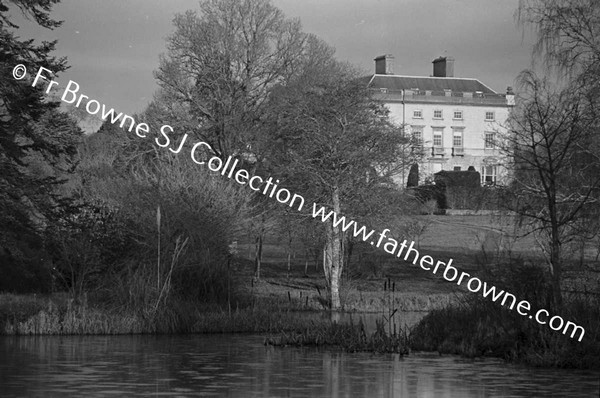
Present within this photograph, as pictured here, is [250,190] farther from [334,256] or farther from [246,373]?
[246,373]

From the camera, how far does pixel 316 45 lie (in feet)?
180

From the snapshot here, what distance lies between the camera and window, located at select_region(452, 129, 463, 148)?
101m

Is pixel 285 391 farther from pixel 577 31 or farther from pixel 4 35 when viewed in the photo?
pixel 4 35

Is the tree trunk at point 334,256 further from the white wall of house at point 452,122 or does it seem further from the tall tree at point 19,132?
the white wall of house at point 452,122

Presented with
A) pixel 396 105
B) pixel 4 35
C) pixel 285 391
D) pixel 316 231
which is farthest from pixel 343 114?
pixel 396 105

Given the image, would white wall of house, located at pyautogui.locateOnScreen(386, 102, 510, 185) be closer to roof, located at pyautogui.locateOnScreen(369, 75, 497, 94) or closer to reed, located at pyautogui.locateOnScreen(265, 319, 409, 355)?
roof, located at pyautogui.locateOnScreen(369, 75, 497, 94)

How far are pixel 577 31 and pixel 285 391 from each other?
1401 cm

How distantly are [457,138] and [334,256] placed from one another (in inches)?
2388

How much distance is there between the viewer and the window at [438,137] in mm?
100375

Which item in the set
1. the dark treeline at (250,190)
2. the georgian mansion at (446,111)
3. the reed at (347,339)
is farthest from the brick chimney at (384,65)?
the reed at (347,339)

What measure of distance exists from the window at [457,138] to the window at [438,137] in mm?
1197

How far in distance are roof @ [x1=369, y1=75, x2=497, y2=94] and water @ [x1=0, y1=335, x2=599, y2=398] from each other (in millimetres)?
75632

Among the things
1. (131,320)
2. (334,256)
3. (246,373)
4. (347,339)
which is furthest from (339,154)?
(246,373)

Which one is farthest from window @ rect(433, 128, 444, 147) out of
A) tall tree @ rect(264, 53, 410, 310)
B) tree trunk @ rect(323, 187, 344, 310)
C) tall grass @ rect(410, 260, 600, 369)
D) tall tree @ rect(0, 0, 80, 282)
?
tall grass @ rect(410, 260, 600, 369)
